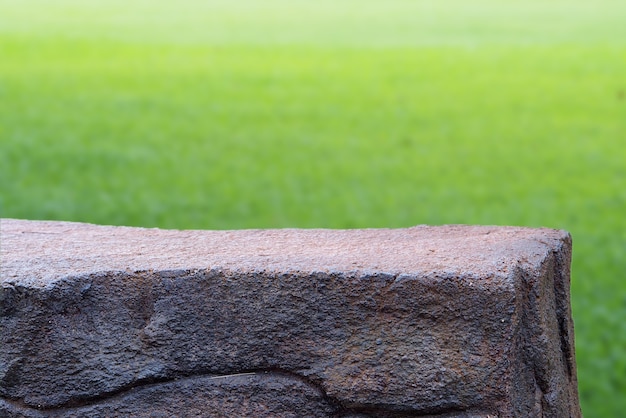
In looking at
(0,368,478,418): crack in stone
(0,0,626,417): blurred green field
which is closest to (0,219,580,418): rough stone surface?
(0,368,478,418): crack in stone

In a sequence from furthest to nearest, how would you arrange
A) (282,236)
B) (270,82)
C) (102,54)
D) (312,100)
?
(102,54)
(270,82)
(312,100)
(282,236)

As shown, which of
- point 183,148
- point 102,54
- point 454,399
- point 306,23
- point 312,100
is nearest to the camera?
point 454,399

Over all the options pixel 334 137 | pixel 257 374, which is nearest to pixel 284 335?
pixel 257 374

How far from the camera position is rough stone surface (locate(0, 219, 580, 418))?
1.50 m

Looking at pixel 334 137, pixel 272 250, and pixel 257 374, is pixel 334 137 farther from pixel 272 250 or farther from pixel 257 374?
pixel 257 374

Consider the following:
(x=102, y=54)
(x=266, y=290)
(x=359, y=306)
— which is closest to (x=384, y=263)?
(x=359, y=306)

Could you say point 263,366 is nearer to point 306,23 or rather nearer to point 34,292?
point 34,292

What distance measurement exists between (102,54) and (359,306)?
21.0ft

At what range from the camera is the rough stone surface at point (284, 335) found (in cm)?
150

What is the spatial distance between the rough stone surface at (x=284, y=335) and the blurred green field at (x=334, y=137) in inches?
55.1

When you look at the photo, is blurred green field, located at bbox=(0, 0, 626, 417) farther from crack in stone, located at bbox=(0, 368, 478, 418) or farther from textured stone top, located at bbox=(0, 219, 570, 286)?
crack in stone, located at bbox=(0, 368, 478, 418)

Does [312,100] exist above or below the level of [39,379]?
above

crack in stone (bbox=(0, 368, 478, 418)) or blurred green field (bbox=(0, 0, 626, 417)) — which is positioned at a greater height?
blurred green field (bbox=(0, 0, 626, 417))

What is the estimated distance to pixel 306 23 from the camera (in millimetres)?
10523
